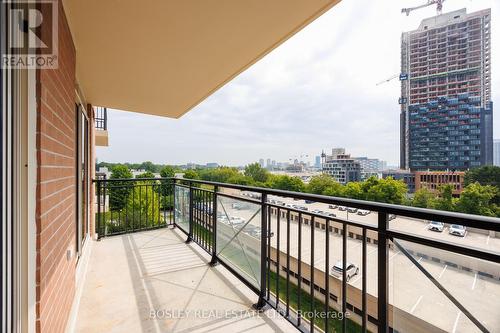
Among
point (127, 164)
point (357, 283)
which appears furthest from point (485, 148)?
point (127, 164)

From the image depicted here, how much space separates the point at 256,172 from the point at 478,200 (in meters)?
25.1

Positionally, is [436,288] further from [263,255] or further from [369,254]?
[263,255]

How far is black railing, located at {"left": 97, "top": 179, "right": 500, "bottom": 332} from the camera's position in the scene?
Result: 38.3 inches

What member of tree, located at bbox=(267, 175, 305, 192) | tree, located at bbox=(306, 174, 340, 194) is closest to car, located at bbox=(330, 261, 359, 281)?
tree, located at bbox=(306, 174, 340, 194)

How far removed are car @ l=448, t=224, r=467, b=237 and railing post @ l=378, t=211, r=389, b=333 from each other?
0.27 metres

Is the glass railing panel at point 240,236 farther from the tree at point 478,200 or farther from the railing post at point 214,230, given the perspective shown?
the tree at point 478,200

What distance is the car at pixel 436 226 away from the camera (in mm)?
1007

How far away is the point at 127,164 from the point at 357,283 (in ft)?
95.8

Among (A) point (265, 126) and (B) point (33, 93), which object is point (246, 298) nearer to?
(B) point (33, 93)

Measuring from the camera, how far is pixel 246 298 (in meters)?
2.24

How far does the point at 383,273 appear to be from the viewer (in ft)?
4.04

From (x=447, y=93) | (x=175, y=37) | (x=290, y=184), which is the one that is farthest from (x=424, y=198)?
(x=175, y=37)

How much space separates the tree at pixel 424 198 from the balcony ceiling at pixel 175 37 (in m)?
19.0

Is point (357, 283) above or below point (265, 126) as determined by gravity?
below
